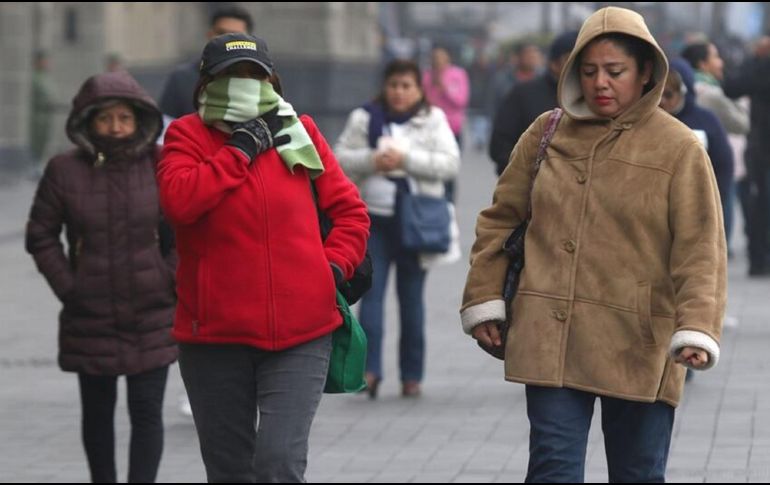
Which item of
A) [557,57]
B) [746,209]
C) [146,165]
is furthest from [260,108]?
[746,209]

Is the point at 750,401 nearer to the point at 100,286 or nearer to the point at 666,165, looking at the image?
the point at 100,286

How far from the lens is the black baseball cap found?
5.24 m

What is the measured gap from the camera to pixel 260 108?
207 inches

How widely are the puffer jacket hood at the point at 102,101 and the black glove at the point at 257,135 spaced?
62.4 inches

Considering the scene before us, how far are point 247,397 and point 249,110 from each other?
2.41 feet

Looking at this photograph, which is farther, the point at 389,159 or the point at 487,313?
the point at 389,159

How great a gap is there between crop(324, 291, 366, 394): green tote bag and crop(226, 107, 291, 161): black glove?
468 millimetres

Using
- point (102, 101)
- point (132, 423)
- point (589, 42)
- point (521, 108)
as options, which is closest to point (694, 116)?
point (521, 108)

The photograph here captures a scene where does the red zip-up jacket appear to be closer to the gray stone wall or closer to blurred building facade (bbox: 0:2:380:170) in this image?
the gray stone wall

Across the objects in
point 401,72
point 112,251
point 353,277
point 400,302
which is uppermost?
point 353,277

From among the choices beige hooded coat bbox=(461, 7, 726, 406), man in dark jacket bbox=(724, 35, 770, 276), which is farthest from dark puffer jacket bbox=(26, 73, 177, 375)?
man in dark jacket bbox=(724, 35, 770, 276)

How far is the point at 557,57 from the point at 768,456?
6.95ft

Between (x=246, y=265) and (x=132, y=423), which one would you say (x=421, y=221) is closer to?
(x=132, y=423)

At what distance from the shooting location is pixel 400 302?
961cm
